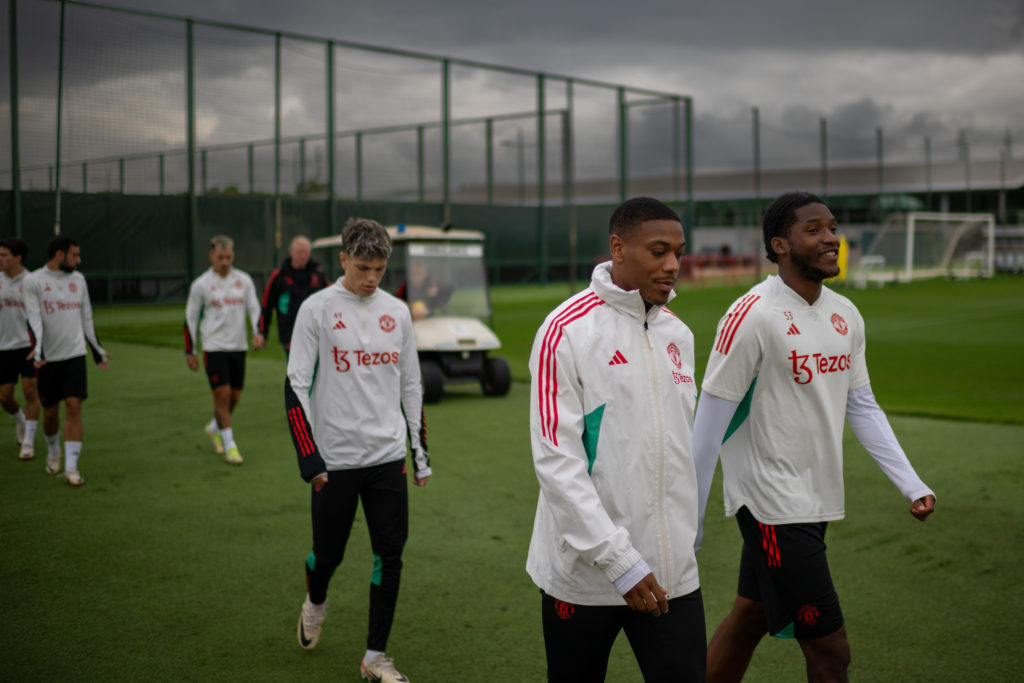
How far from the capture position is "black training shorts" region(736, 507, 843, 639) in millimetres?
3441

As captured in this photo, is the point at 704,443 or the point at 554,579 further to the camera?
the point at 704,443

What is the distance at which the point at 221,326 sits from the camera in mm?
9500

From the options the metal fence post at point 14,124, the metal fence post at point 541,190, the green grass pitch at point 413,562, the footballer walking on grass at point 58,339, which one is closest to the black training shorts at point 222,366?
the green grass pitch at point 413,562

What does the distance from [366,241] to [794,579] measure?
249 centimetres

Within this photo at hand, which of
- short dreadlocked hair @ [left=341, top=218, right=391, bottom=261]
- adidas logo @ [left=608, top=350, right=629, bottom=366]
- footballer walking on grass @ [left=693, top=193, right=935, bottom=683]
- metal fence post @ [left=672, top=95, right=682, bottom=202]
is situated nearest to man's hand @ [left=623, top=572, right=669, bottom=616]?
adidas logo @ [left=608, top=350, right=629, bottom=366]

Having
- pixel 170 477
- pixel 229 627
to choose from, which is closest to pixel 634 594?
pixel 229 627

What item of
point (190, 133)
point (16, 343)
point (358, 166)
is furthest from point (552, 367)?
point (358, 166)

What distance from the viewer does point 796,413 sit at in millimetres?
3568

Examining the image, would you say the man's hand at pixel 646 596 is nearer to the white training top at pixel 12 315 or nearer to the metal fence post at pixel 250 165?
the white training top at pixel 12 315

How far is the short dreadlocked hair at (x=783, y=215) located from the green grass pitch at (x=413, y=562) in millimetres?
2067

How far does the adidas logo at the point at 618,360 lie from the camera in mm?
2840

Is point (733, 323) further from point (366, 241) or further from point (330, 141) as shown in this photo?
point (330, 141)

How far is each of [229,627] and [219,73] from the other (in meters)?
20.2

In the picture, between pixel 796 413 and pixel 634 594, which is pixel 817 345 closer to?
pixel 796 413
